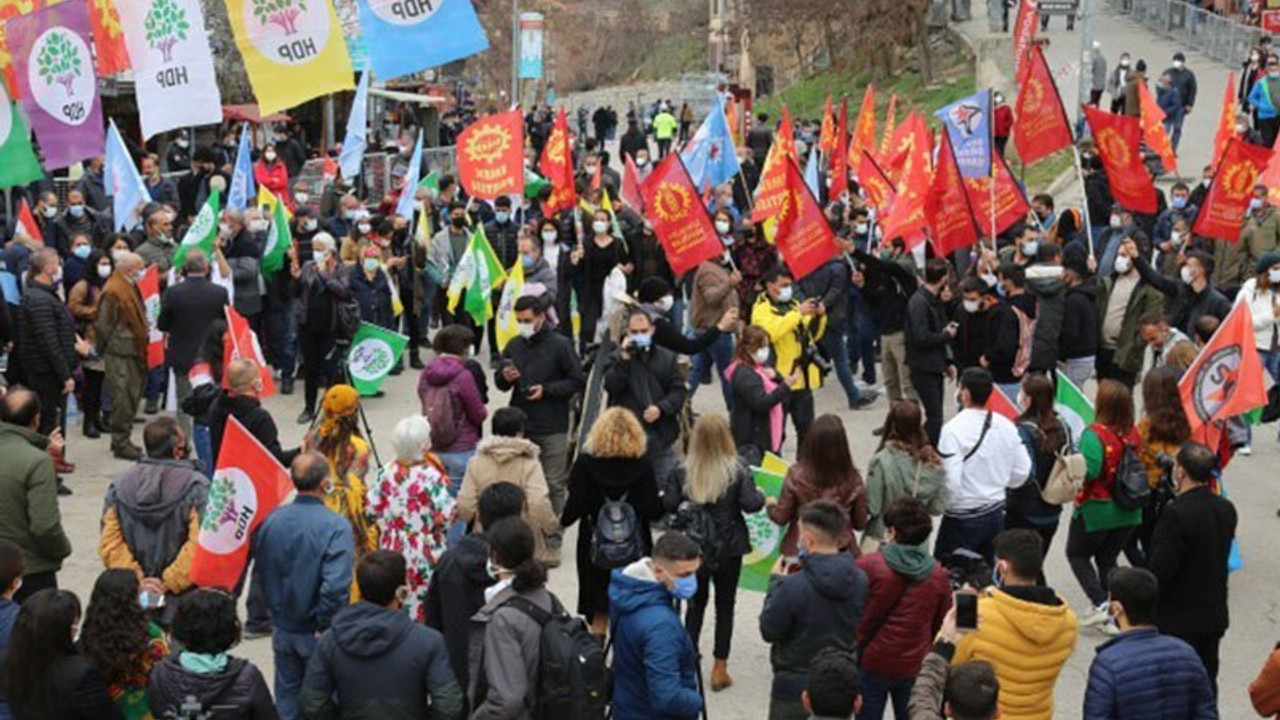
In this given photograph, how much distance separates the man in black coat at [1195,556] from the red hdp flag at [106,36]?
15.3m

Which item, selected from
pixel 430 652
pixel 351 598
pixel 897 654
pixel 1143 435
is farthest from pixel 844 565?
pixel 1143 435

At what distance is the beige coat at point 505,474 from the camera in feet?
29.0

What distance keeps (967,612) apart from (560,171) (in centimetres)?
1402

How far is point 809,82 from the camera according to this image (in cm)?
5150

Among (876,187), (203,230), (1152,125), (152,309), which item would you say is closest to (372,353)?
(152,309)

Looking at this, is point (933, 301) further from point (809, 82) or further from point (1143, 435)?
point (809, 82)

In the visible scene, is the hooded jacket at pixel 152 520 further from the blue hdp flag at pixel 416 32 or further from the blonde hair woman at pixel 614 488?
the blue hdp flag at pixel 416 32

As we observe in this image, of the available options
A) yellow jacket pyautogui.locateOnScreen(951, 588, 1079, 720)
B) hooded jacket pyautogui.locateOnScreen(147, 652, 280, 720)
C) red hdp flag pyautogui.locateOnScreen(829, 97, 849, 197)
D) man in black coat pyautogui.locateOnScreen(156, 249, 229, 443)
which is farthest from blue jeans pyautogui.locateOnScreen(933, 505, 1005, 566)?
red hdp flag pyautogui.locateOnScreen(829, 97, 849, 197)

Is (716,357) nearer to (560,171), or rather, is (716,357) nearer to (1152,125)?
(560,171)

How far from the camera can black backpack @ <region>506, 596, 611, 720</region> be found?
6480 millimetres

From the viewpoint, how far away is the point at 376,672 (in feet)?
21.6

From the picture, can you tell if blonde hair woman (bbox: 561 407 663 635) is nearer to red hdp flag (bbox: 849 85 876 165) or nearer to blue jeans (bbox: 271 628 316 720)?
blue jeans (bbox: 271 628 316 720)

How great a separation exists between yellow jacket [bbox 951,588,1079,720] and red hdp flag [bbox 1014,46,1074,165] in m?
10.5

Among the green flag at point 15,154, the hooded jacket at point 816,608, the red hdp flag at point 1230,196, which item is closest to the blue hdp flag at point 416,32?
the green flag at point 15,154
